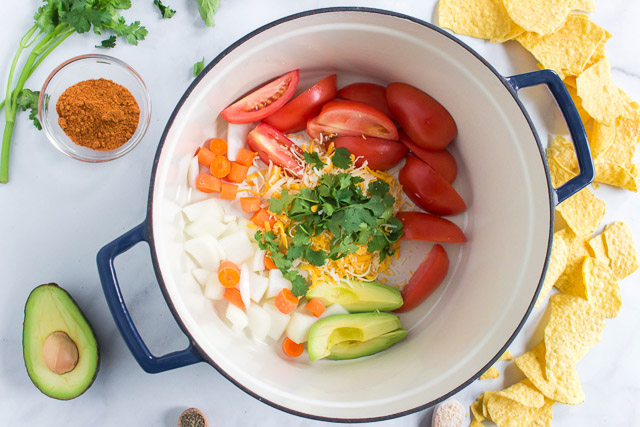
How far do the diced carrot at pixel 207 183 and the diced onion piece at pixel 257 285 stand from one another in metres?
0.25

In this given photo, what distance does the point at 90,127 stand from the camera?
1276 mm

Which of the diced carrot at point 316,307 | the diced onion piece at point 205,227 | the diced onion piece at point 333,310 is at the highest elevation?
the diced onion piece at point 205,227

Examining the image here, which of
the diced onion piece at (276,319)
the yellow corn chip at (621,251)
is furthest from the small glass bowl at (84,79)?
the yellow corn chip at (621,251)

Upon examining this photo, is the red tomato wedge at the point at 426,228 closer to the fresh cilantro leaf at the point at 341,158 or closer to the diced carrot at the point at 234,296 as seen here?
the fresh cilantro leaf at the point at 341,158

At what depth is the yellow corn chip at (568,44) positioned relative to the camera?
1.37 meters

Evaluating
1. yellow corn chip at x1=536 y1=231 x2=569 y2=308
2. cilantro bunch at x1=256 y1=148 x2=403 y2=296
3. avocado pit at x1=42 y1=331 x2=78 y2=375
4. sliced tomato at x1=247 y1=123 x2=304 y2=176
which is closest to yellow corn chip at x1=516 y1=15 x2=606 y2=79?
yellow corn chip at x1=536 y1=231 x2=569 y2=308

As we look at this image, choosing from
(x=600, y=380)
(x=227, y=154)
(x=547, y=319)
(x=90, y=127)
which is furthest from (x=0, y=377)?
(x=600, y=380)

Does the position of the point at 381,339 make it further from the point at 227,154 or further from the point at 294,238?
the point at 227,154

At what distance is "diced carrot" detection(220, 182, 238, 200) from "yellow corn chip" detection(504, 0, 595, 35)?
89 centimetres

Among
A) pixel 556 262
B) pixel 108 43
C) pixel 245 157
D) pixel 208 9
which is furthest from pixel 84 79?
pixel 556 262

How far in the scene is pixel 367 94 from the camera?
1358 mm

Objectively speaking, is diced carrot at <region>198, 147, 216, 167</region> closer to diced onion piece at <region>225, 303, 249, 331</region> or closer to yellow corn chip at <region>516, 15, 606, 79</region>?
diced onion piece at <region>225, 303, 249, 331</region>

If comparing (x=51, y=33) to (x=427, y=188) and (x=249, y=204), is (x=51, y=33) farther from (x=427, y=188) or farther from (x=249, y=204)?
(x=427, y=188)

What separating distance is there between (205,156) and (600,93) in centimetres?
112
